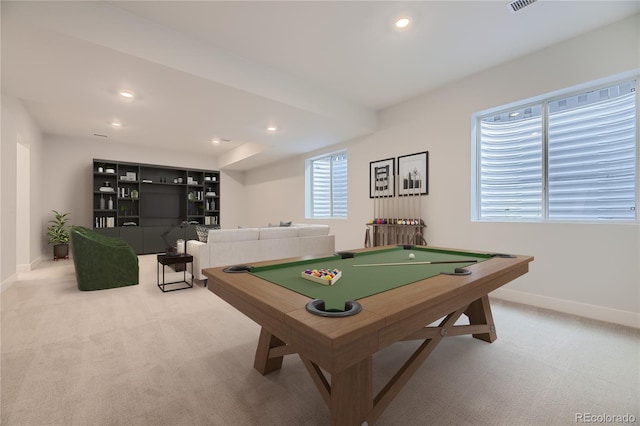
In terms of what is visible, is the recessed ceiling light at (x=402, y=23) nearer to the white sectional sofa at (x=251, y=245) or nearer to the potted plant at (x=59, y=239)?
the white sectional sofa at (x=251, y=245)

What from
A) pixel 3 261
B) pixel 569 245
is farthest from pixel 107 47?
pixel 569 245

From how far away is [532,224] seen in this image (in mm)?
3148

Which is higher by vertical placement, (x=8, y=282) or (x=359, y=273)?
(x=359, y=273)

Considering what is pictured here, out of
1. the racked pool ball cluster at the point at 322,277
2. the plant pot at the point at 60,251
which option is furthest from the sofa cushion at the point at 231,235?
the plant pot at the point at 60,251

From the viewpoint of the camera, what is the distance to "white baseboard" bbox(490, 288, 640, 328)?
2.56 metres

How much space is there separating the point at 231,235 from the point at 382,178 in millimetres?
2687

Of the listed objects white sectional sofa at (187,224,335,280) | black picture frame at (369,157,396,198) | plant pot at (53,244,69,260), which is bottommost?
plant pot at (53,244,69,260)

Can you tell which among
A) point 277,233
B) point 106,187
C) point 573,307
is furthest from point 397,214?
point 106,187

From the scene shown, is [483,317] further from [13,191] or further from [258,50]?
[13,191]

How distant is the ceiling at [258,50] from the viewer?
2.42m

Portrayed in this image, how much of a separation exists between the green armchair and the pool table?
118 inches

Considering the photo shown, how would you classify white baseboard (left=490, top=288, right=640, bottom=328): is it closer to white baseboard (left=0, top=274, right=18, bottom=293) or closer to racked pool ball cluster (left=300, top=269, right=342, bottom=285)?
racked pool ball cluster (left=300, top=269, right=342, bottom=285)

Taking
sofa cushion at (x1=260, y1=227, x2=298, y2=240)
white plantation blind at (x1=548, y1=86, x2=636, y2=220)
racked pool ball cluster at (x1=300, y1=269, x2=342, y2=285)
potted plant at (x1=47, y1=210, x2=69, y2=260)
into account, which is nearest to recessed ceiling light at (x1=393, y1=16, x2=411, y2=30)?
white plantation blind at (x1=548, y1=86, x2=636, y2=220)

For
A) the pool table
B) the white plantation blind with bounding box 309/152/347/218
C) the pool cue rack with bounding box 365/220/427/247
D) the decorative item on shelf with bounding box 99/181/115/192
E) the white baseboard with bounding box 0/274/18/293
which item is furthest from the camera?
the decorative item on shelf with bounding box 99/181/115/192
